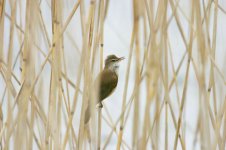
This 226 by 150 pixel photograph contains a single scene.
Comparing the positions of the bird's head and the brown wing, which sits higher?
the bird's head

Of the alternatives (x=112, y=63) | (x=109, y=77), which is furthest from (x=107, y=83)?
(x=112, y=63)

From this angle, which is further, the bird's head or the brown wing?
the bird's head

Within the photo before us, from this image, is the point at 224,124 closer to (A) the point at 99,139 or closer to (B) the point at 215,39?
(B) the point at 215,39

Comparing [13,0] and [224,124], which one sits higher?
[13,0]

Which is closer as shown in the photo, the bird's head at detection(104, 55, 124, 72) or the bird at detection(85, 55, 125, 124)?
the bird at detection(85, 55, 125, 124)

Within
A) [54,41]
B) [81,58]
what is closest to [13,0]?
[54,41]

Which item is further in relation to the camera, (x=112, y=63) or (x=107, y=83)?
(x=112, y=63)

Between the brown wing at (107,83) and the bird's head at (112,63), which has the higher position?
the bird's head at (112,63)

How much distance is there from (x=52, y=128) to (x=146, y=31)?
390mm

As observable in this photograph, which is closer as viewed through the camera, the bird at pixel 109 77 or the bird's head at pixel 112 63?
the bird at pixel 109 77

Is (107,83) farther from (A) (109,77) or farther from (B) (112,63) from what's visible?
(B) (112,63)

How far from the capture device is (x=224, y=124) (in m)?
1.26

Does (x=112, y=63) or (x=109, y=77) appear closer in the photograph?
(x=109, y=77)

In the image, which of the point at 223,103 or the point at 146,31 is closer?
the point at 146,31
